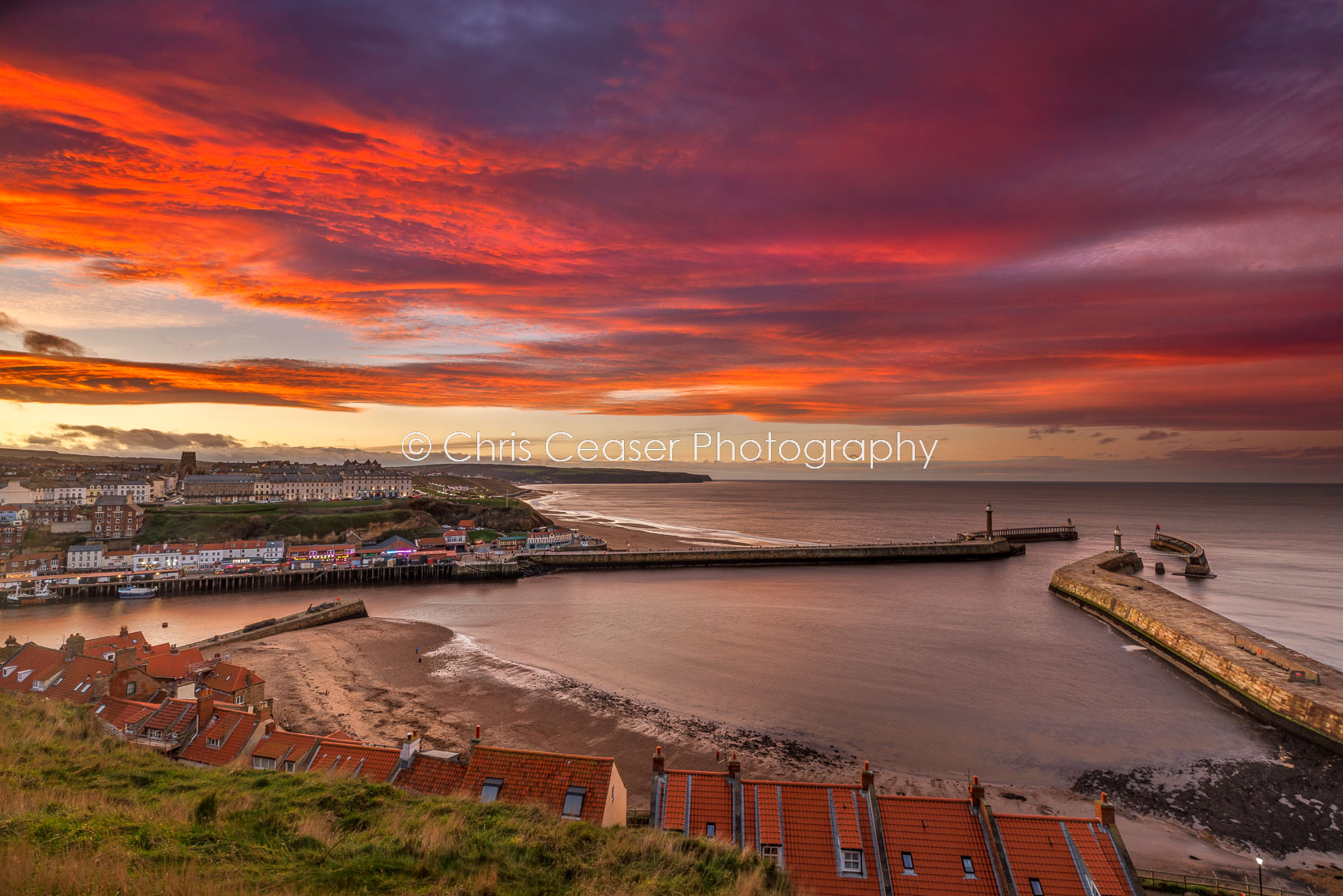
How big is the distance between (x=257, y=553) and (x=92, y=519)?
25.4 m

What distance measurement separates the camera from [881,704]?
27406 millimetres

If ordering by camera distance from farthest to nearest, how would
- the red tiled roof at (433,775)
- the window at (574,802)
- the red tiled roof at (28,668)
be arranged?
the red tiled roof at (28,668) < the red tiled roof at (433,775) < the window at (574,802)

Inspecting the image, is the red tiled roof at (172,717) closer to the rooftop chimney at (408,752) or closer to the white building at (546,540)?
the rooftop chimney at (408,752)

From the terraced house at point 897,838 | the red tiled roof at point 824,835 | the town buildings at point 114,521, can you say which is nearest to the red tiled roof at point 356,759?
Answer: the terraced house at point 897,838

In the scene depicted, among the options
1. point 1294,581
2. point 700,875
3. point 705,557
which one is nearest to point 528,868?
point 700,875

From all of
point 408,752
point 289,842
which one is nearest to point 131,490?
point 408,752

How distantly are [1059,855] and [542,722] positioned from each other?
18.0 metres

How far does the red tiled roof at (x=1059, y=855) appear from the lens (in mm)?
12789

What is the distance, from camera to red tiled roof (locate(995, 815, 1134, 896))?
1279cm

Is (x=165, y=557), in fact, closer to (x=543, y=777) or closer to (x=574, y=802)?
(x=543, y=777)

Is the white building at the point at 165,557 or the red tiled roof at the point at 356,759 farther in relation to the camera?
the white building at the point at 165,557

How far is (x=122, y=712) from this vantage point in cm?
2031

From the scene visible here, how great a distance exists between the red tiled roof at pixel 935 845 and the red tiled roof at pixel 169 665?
1004 inches

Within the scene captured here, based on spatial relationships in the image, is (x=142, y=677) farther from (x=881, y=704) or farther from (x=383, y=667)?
(x=881, y=704)
